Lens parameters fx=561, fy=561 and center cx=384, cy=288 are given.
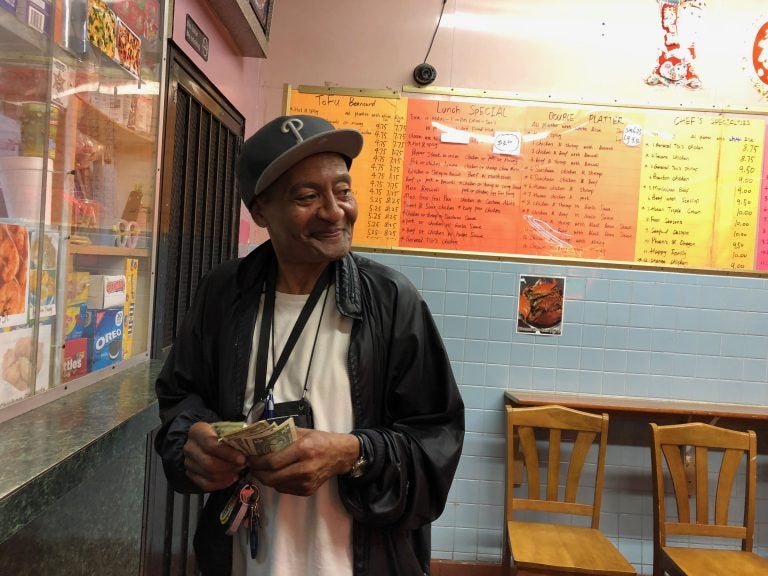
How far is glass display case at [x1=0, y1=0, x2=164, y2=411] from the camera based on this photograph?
1.10 m

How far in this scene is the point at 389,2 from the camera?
319 cm

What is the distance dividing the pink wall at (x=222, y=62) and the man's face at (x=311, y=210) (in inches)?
48.6

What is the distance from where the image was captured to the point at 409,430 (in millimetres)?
1021

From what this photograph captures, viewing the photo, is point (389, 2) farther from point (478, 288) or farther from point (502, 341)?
point (502, 341)

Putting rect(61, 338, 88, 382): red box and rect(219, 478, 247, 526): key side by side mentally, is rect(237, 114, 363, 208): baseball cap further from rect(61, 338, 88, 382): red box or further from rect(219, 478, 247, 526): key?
rect(61, 338, 88, 382): red box

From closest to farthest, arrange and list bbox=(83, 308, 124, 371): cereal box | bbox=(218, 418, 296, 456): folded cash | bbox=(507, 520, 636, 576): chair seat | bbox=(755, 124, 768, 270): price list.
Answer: bbox=(218, 418, 296, 456): folded cash < bbox=(83, 308, 124, 371): cereal box < bbox=(507, 520, 636, 576): chair seat < bbox=(755, 124, 768, 270): price list

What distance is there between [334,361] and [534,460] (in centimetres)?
196

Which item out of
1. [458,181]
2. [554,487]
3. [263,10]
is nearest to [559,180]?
[458,181]

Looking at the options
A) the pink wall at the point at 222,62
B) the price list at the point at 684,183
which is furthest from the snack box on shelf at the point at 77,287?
the price list at the point at 684,183

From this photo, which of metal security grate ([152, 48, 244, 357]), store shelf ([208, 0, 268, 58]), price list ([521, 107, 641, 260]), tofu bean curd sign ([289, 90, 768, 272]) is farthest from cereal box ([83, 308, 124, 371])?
price list ([521, 107, 641, 260])

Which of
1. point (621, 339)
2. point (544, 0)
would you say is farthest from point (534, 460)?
point (544, 0)

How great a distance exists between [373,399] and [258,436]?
242 mm

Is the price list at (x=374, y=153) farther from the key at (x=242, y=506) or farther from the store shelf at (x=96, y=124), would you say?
the key at (x=242, y=506)

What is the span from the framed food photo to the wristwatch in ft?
7.36
